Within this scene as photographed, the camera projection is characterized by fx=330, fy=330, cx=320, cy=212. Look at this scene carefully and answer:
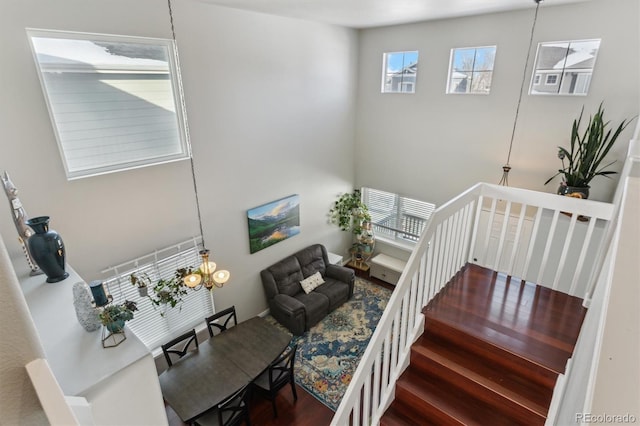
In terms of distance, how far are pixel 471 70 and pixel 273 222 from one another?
420cm

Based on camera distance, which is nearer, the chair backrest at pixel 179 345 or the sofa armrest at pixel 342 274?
the chair backrest at pixel 179 345

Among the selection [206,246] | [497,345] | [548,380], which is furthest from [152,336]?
[548,380]

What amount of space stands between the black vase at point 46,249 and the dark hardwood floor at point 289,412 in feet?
8.94

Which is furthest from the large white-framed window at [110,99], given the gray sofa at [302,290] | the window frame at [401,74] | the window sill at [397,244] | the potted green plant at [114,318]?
the window sill at [397,244]

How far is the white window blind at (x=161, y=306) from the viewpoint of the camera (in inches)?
164

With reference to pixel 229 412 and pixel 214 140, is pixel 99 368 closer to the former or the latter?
pixel 229 412

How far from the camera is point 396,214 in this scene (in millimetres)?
7281

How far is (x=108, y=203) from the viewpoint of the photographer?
387 centimetres

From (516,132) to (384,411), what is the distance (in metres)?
4.56

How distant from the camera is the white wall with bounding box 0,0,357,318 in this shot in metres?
3.24

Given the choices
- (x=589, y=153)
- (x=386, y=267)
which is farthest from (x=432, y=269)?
(x=386, y=267)

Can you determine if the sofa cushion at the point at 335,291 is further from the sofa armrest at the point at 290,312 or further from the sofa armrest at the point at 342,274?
the sofa armrest at the point at 290,312

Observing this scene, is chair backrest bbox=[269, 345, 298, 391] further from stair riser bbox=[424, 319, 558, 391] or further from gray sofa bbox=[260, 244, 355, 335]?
stair riser bbox=[424, 319, 558, 391]

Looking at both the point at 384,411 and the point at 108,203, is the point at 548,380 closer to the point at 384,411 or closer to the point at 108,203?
the point at 384,411
